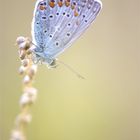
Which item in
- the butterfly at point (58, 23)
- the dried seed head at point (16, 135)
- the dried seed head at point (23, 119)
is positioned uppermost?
the butterfly at point (58, 23)

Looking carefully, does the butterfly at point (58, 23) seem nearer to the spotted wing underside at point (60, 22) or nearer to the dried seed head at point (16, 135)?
the spotted wing underside at point (60, 22)

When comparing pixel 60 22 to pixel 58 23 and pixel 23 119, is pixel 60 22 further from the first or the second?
pixel 23 119

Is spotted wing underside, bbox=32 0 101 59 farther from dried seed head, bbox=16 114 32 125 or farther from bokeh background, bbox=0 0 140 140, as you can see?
bokeh background, bbox=0 0 140 140

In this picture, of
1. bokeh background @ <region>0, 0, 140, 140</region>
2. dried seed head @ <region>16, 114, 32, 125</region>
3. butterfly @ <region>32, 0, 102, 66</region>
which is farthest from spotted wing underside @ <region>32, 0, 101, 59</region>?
bokeh background @ <region>0, 0, 140, 140</region>

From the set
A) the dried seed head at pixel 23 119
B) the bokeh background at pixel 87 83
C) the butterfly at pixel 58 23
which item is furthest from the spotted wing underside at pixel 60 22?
the bokeh background at pixel 87 83

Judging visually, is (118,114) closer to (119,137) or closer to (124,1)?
(119,137)

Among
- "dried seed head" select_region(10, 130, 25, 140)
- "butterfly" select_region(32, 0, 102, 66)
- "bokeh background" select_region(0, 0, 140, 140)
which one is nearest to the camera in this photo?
"dried seed head" select_region(10, 130, 25, 140)

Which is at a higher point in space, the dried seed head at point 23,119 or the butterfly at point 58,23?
the butterfly at point 58,23
